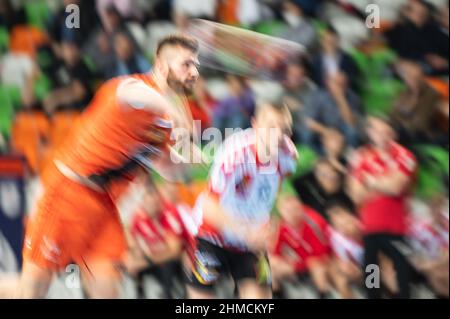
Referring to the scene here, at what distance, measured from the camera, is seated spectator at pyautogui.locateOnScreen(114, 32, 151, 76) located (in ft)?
16.6

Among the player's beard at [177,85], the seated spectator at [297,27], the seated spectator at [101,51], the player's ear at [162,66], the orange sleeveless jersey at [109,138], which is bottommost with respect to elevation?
the orange sleeveless jersey at [109,138]

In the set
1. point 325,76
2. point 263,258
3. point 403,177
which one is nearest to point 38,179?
point 263,258

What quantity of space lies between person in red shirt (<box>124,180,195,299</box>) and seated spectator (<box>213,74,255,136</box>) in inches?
20.4

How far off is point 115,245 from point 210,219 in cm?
52

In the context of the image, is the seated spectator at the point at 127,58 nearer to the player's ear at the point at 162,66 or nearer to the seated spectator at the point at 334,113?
the player's ear at the point at 162,66

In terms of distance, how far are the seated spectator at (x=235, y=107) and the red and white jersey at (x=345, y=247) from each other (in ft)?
2.52

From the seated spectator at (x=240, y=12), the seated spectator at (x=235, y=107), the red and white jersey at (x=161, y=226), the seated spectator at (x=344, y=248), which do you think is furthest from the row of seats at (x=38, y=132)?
the seated spectator at (x=344, y=248)

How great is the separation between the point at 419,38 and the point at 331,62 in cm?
51

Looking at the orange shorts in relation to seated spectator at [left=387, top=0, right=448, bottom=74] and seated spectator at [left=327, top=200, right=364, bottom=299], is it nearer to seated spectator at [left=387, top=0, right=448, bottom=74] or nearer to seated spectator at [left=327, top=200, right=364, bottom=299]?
seated spectator at [left=327, top=200, right=364, bottom=299]

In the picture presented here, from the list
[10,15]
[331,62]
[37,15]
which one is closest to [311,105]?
[331,62]

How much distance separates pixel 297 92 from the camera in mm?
5113

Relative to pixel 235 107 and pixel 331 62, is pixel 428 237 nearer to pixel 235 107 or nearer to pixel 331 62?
pixel 331 62

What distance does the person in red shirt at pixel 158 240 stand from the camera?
16.6 ft

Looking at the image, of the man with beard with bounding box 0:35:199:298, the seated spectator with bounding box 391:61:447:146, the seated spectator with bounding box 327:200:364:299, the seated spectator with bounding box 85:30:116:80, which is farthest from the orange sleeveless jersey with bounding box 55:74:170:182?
the seated spectator with bounding box 391:61:447:146
